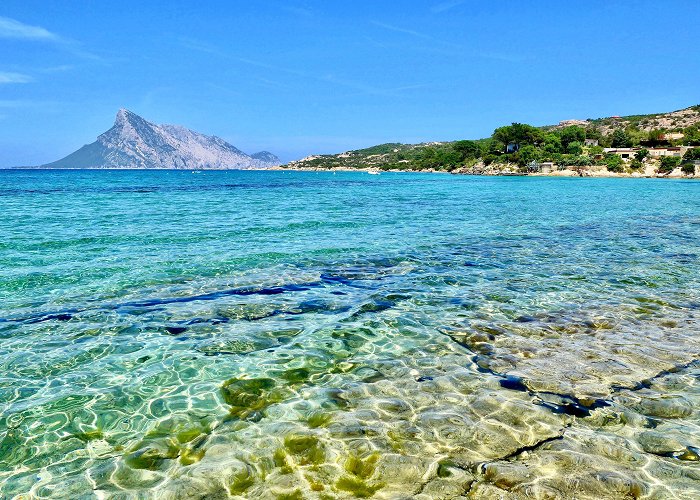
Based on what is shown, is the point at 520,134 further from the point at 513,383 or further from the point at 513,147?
the point at 513,383

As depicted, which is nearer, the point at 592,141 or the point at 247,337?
the point at 247,337

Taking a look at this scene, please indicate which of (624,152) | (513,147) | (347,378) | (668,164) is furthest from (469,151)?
(347,378)

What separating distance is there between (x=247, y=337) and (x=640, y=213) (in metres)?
33.8

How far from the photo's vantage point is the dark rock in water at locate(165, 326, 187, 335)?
850cm

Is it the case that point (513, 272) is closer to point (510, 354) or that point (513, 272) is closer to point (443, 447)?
point (510, 354)

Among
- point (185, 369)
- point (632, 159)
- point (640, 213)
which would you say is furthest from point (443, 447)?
point (632, 159)

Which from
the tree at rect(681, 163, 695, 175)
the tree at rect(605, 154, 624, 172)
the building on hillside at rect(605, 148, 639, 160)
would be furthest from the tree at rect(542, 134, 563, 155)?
the tree at rect(681, 163, 695, 175)

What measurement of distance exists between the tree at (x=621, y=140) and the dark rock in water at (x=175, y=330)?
612 ft

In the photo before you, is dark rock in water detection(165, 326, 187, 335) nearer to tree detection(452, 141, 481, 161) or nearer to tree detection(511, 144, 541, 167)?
tree detection(511, 144, 541, 167)

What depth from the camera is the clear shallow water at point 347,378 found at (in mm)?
4512

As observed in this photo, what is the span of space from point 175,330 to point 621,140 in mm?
190809

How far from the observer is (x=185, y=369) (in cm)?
698

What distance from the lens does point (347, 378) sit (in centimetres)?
668

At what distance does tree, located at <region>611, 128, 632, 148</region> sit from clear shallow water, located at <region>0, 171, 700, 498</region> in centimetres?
17458
